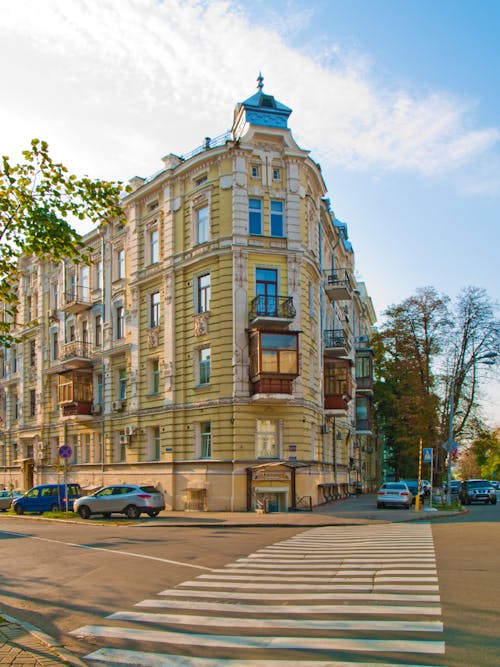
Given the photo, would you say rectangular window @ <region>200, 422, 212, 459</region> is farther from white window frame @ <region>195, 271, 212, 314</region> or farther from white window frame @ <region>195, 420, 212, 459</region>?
white window frame @ <region>195, 271, 212, 314</region>

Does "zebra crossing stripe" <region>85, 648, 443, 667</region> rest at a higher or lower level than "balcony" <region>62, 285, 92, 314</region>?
lower

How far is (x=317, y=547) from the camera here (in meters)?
16.5

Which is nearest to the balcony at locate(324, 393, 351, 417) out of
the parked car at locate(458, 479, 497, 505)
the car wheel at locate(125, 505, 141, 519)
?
the parked car at locate(458, 479, 497, 505)

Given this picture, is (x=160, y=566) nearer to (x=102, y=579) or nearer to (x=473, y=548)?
(x=102, y=579)

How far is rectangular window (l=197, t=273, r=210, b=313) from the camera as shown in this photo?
107 feet

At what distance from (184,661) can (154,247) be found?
31281 mm

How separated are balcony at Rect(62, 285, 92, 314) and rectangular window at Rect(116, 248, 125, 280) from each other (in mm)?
3328


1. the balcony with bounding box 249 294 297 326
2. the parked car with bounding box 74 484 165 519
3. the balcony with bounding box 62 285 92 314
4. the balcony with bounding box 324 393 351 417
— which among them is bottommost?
the parked car with bounding box 74 484 165 519

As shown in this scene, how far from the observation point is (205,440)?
105 feet

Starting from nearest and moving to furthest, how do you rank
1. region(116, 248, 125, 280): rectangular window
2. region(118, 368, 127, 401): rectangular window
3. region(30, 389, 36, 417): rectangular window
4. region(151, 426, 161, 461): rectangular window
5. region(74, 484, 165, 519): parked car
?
1. region(74, 484, 165, 519): parked car
2. region(151, 426, 161, 461): rectangular window
3. region(118, 368, 127, 401): rectangular window
4. region(116, 248, 125, 280): rectangular window
5. region(30, 389, 36, 417): rectangular window

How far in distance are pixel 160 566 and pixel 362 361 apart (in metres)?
42.8

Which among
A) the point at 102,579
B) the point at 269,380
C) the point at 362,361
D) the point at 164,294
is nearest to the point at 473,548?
the point at 102,579

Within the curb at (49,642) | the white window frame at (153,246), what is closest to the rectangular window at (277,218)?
the white window frame at (153,246)

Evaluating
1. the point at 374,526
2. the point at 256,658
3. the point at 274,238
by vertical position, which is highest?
the point at 274,238
